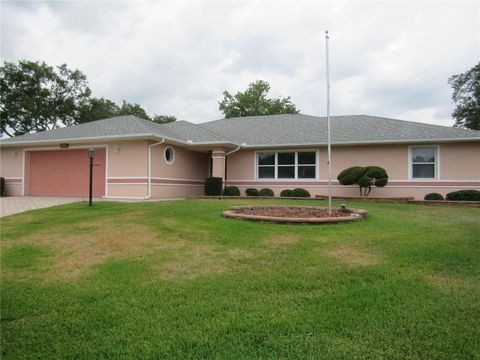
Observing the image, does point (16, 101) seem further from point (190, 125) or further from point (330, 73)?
point (330, 73)

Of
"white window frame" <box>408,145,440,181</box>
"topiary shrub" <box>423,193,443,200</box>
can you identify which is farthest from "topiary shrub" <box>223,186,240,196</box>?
"topiary shrub" <box>423,193,443,200</box>

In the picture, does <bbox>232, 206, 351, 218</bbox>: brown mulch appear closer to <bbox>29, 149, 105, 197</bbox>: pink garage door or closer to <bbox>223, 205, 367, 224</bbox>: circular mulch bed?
<bbox>223, 205, 367, 224</bbox>: circular mulch bed

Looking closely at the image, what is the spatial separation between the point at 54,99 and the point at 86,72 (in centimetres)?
502

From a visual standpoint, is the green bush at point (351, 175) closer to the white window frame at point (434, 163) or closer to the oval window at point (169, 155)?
the white window frame at point (434, 163)

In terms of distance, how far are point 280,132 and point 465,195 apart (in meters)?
9.11

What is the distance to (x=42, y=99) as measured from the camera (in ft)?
119

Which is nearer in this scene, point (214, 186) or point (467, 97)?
point (214, 186)

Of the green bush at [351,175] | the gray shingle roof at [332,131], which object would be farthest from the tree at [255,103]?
the green bush at [351,175]

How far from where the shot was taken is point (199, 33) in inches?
527

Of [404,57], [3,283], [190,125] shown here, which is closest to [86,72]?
[190,125]

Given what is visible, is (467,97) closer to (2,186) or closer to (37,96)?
(2,186)

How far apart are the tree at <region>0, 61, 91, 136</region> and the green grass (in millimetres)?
35742

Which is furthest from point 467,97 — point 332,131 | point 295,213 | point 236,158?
point 295,213

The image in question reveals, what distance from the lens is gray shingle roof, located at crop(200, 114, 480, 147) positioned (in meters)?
14.8
